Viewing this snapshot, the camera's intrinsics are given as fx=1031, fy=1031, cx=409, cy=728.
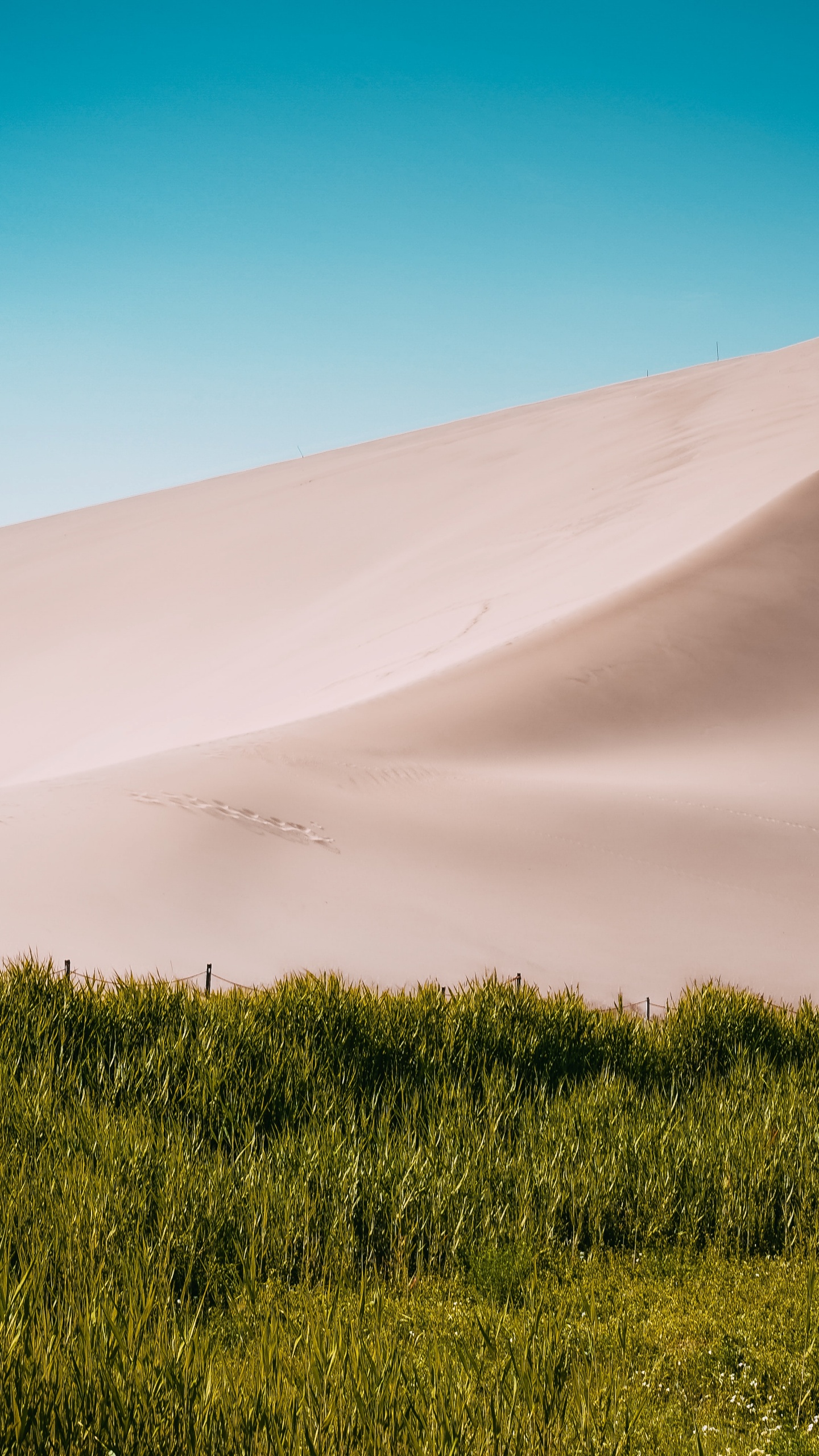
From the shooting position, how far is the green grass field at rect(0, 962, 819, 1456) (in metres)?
1.97

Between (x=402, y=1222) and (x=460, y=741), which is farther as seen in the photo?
(x=460, y=741)

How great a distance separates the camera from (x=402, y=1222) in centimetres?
282

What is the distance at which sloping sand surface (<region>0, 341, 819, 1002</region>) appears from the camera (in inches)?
223

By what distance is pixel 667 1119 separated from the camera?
3561mm

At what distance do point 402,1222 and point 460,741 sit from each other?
5858 millimetres

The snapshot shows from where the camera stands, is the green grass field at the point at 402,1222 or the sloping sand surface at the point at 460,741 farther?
the sloping sand surface at the point at 460,741

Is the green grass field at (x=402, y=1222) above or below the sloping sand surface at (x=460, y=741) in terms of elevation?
below

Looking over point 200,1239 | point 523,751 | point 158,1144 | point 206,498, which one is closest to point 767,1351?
point 200,1239

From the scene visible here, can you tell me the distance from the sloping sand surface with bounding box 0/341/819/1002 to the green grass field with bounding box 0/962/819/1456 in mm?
1160

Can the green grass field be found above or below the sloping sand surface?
below

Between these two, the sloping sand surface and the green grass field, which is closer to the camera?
the green grass field

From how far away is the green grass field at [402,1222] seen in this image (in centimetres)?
197

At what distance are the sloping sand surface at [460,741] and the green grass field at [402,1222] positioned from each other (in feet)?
3.80

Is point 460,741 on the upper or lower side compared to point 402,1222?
upper
